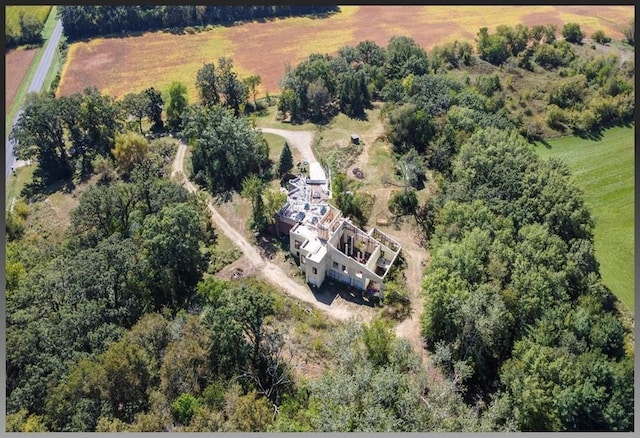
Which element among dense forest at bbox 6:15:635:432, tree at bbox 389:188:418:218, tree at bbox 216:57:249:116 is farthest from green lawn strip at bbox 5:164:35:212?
tree at bbox 389:188:418:218

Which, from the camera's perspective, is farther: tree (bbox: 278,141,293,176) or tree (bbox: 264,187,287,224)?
tree (bbox: 278,141,293,176)

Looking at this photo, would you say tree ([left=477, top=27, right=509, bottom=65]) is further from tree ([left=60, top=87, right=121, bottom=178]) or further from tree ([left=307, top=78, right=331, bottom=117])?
tree ([left=60, top=87, right=121, bottom=178])

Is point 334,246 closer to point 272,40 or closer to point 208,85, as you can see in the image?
point 208,85

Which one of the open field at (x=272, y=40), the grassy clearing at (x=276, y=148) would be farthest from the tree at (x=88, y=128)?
the open field at (x=272, y=40)

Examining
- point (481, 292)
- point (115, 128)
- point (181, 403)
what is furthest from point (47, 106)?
point (481, 292)

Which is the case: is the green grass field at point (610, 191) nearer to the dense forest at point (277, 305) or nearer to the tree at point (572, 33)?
the dense forest at point (277, 305)
